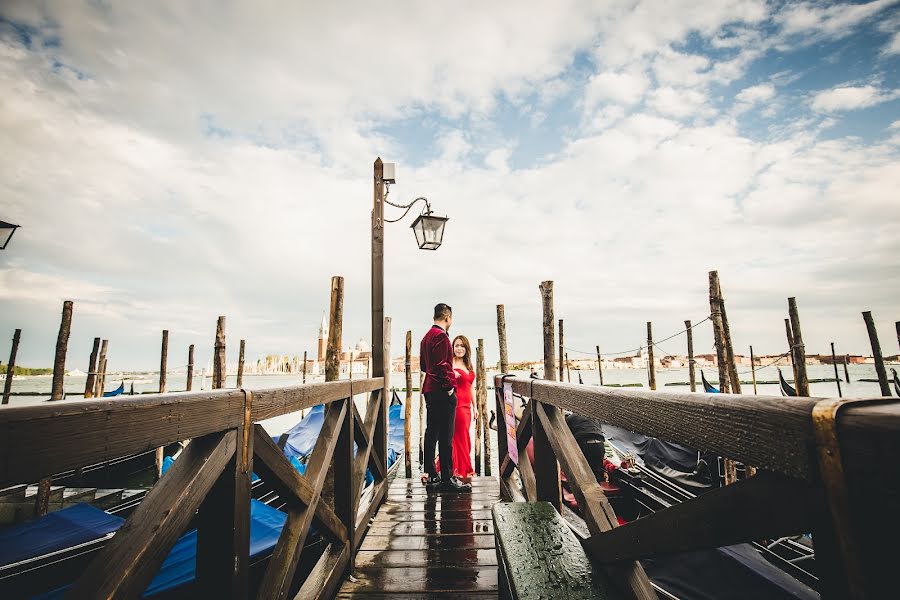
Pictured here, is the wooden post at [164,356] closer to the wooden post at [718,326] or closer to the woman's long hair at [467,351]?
the woman's long hair at [467,351]

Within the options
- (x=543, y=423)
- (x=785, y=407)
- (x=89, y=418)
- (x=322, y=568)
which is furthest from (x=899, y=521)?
(x=322, y=568)

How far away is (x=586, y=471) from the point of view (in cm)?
190

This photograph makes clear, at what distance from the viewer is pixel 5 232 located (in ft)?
18.3

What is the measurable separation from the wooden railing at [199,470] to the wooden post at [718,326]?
7450 mm

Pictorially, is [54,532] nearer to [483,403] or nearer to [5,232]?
[5,232]

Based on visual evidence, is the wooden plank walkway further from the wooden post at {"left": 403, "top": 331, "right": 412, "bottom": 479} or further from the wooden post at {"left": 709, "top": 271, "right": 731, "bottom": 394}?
the wooden post at {"left": 709, "top": 271, "right": 731, "bottom": 394}

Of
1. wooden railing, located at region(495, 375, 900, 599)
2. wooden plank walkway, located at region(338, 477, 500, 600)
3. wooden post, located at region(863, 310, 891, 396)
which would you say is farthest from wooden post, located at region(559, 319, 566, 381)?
wooden railing, located at region(495, 375, 900, 599)

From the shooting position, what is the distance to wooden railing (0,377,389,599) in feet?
2.46

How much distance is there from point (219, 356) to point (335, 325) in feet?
24.0

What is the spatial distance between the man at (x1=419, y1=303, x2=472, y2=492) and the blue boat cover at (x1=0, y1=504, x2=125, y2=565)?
9.81ft

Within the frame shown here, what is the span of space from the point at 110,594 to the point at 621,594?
1534 mm

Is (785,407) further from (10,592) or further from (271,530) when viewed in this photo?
(10,592)

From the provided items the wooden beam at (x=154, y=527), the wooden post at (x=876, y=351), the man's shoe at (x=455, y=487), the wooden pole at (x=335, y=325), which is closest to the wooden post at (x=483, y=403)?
the man's shoe at (x=455, y=487)

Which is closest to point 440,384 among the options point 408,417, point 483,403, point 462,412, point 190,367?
point 462,412
